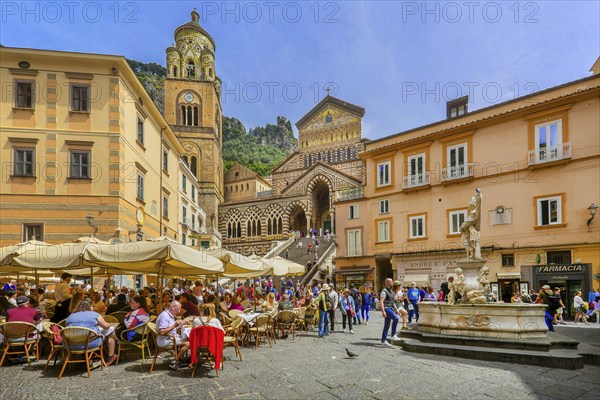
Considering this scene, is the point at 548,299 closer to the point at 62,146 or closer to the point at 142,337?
the point at 142,337

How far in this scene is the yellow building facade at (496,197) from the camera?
63.0ft

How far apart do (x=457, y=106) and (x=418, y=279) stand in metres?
13.4

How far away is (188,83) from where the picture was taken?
2176 inches

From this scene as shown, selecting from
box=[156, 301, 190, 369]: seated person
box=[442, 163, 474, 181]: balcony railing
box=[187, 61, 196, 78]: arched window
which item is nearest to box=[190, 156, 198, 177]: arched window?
box=[187, 61, 196, 78]: arched window

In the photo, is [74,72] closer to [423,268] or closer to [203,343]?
[203,343]

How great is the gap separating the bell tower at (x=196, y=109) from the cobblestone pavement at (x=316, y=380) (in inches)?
1801

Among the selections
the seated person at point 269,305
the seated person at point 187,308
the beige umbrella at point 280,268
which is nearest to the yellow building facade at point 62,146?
the beige umbrella at point 280,268

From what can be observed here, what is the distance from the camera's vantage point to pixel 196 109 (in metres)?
55.3

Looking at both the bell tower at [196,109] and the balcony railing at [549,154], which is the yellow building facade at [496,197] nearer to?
the balcony railing at [549,154]

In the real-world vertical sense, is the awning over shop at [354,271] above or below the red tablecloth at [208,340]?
below

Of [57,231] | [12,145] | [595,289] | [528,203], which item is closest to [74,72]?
[12,145]

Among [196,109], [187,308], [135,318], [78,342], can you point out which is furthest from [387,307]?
[196,109]

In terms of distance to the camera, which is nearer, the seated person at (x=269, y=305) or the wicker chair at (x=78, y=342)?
the wicker chair at (x=78, y=342)

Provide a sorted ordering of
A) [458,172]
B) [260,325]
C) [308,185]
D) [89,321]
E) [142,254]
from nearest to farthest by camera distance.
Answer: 1. [89,321]
2. [142,254]
3. [260,325]
4. [458,172]
5. [308,185]
